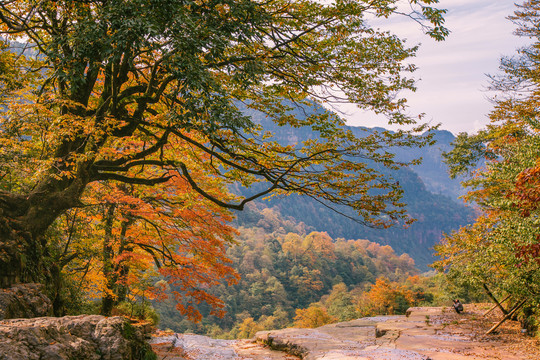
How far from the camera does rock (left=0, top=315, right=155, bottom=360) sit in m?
3.12

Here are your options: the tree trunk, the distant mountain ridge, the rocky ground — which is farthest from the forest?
the distant mountain ridge

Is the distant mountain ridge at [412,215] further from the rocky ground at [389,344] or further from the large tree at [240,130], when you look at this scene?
the large tree at [240,130]

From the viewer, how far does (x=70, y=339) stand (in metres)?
3.81

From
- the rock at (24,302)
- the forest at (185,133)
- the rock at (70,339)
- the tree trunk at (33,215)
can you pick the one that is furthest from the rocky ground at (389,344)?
the tree trunk at (33,215)

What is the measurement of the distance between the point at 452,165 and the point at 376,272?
196 ft

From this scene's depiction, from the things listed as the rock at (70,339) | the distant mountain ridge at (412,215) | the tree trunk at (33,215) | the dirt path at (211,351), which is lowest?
the dirt path at (211,351)

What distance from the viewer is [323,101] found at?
6383 millimetres

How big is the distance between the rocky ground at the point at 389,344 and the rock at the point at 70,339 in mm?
3246

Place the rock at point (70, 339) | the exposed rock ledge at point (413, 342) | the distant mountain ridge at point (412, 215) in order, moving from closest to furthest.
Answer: the rock at point (70, 339)
the exposed rock ledge at point (413, 342)
the distant mountain ridge at point (412, 215)

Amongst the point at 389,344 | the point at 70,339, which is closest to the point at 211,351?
the point at 389,344

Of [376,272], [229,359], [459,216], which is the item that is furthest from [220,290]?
[459,216]

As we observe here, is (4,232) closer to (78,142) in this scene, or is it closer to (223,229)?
(78,142)

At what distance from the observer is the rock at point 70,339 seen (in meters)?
3.12

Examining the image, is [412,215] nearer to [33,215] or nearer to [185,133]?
[185,133]
